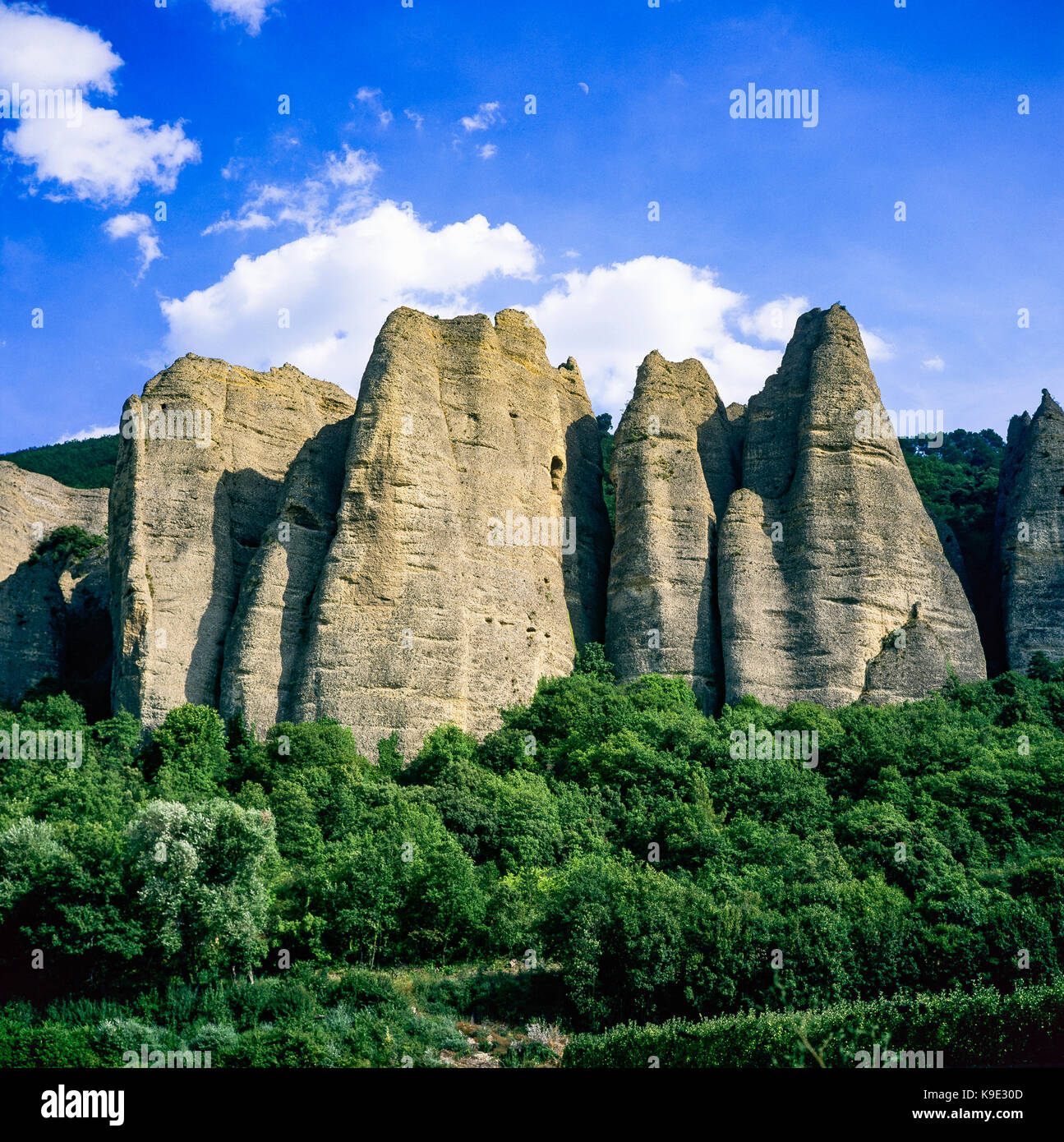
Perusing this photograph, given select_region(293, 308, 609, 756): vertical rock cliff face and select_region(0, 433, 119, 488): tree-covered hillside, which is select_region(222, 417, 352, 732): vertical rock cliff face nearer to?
select_region(293, 308, 609, 756): vertical rock cliff face

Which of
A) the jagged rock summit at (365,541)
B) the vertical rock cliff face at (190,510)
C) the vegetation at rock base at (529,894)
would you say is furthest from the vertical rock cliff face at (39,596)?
the vegetation at rock base at (529,894)

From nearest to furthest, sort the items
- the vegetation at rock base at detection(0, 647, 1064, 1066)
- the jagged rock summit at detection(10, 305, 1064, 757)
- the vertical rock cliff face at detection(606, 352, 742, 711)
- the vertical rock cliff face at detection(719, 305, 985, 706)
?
the vegetation at rock base at detection(0, 647, 1064, 1066), the jagged rock summit at detection(10, 305, 1064, 757), the vertical rock cliff face at detection(719, 305, 985, 706), the vertical rock cliff face at detection(606, 352, 742, 711)

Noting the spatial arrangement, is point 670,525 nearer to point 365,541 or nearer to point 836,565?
point 836,565

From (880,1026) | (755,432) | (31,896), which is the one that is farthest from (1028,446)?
(31,896)

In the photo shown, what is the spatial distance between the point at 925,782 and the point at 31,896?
23021 mm

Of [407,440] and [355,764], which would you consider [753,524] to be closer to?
[407,440]

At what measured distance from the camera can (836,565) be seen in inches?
1801

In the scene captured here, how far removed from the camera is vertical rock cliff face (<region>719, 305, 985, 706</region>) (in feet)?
144

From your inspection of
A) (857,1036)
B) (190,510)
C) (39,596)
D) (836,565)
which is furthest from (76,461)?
(857,1036)

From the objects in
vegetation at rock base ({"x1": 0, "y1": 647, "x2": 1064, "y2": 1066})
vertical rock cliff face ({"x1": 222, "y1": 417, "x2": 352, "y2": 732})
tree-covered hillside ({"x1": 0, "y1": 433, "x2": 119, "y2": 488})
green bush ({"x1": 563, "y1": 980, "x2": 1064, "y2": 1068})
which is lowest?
green bush ({"x1": 563, "y1": 980, "x2": 1064, "y2": 1068})

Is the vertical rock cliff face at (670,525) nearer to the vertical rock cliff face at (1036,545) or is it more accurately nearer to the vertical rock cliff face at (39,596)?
the vertical rock cliff face at (1036,545)

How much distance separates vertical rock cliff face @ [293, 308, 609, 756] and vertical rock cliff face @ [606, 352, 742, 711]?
2369 mm

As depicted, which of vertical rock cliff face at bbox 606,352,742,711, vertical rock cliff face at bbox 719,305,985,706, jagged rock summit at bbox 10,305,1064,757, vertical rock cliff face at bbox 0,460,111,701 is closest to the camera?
jagged rock summit at bbox 10,305,1064,757

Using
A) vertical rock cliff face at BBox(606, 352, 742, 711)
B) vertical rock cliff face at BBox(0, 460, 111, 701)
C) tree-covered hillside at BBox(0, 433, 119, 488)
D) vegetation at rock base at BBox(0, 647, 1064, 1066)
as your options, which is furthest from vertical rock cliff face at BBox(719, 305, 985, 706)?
tree-covered hillside at BBox(0, 433, 119, 488)
